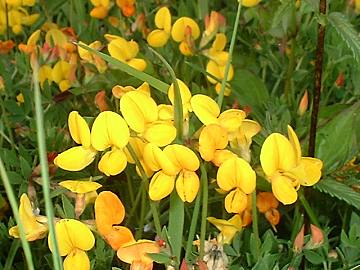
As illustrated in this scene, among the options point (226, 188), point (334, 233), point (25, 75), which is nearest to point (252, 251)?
point (226, 188)

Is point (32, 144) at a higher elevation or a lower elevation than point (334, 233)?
higher

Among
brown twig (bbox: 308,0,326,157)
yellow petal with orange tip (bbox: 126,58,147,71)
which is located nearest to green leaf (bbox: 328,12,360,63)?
brown twig (bbox: 308,0,326,157)

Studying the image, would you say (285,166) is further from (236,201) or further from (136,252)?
(136,252)

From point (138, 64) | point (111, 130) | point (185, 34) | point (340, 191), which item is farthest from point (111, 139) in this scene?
point (185, 34)

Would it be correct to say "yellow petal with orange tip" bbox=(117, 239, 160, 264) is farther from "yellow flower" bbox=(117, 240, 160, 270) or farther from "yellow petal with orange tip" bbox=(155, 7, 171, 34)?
"yellow petal with orange tip" bbox=(155, 7, 171, 34)

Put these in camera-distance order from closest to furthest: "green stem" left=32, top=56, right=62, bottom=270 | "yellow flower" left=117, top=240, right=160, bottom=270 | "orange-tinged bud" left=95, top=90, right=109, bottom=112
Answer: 1. "green stem" left=32, top=56, right=62, bottom=270
2. "yellow flower" left=117, top=240, right=160, bottom=270
3. "orange-tinged bud" left=95, top=90, right=109, bottom=112

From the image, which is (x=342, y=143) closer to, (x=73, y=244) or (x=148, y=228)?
(x=148, y=228)

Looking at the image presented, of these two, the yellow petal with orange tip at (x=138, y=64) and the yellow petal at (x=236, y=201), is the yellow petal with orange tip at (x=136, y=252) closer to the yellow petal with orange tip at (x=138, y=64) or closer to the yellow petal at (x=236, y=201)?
the yellow petal at (x=236, y=201)

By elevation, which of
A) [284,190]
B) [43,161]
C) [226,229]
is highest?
[43,161]
